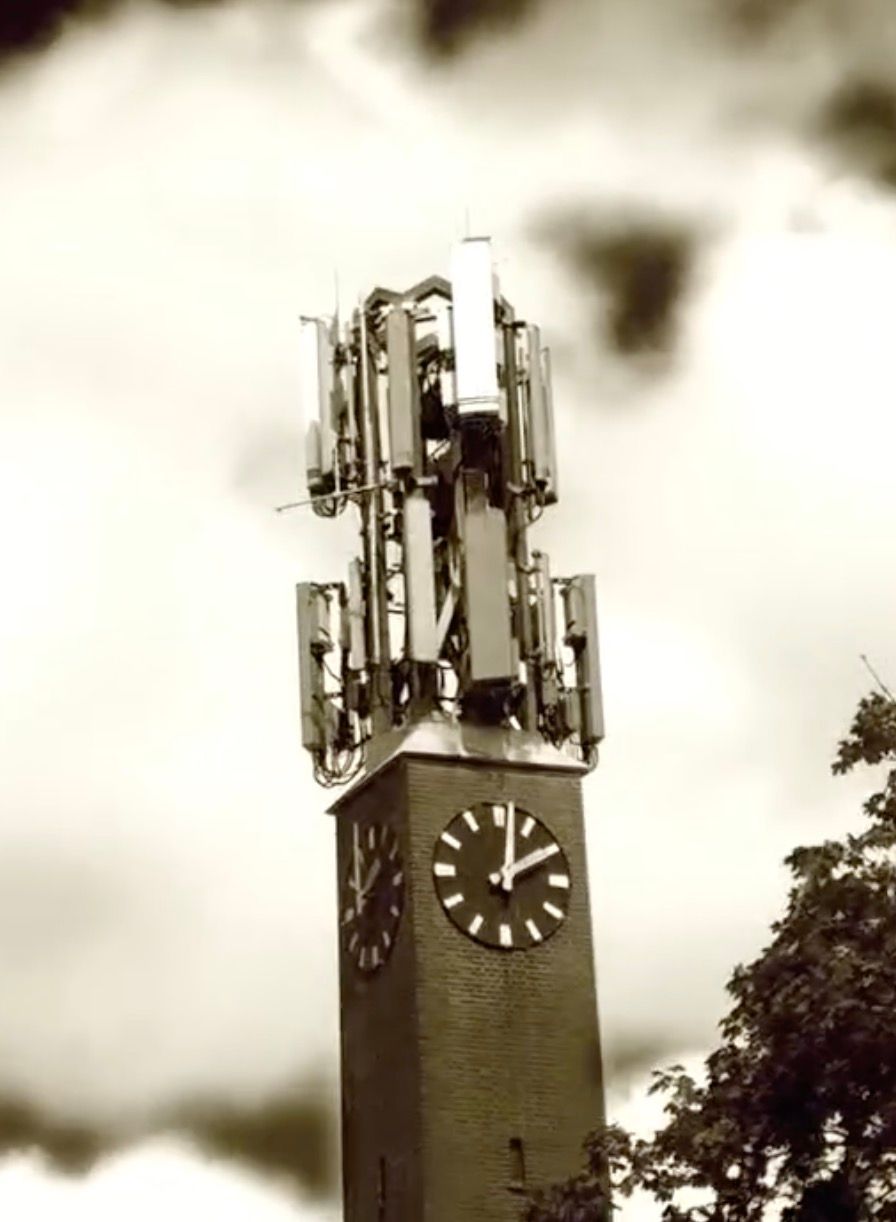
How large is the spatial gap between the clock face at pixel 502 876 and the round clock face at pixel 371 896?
0.75m

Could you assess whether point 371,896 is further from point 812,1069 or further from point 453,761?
point 812,1069

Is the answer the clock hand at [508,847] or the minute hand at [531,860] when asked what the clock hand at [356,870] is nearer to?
the clock hand at [508,847]

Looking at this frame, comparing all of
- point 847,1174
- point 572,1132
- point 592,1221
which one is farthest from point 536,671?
point 847,1174

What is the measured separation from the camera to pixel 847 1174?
2789 cm

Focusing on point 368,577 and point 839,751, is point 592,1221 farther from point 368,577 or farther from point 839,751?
point 368,577

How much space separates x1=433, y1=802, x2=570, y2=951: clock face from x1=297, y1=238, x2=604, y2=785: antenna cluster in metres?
1.70

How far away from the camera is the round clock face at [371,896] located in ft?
143

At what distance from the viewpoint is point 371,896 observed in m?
44.5

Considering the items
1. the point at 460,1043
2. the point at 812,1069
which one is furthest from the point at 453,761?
the point at 812,1069

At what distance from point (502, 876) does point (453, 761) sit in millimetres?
1760

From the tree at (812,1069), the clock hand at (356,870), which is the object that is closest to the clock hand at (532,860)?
the clock hand at (356,870)

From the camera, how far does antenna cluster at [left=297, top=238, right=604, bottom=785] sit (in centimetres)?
4500

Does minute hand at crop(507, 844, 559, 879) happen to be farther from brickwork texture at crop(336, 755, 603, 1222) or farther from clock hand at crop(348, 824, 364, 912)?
clock hand at crop(348, 824, 364, 912)

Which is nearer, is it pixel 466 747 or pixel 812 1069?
pixel 812 1069
